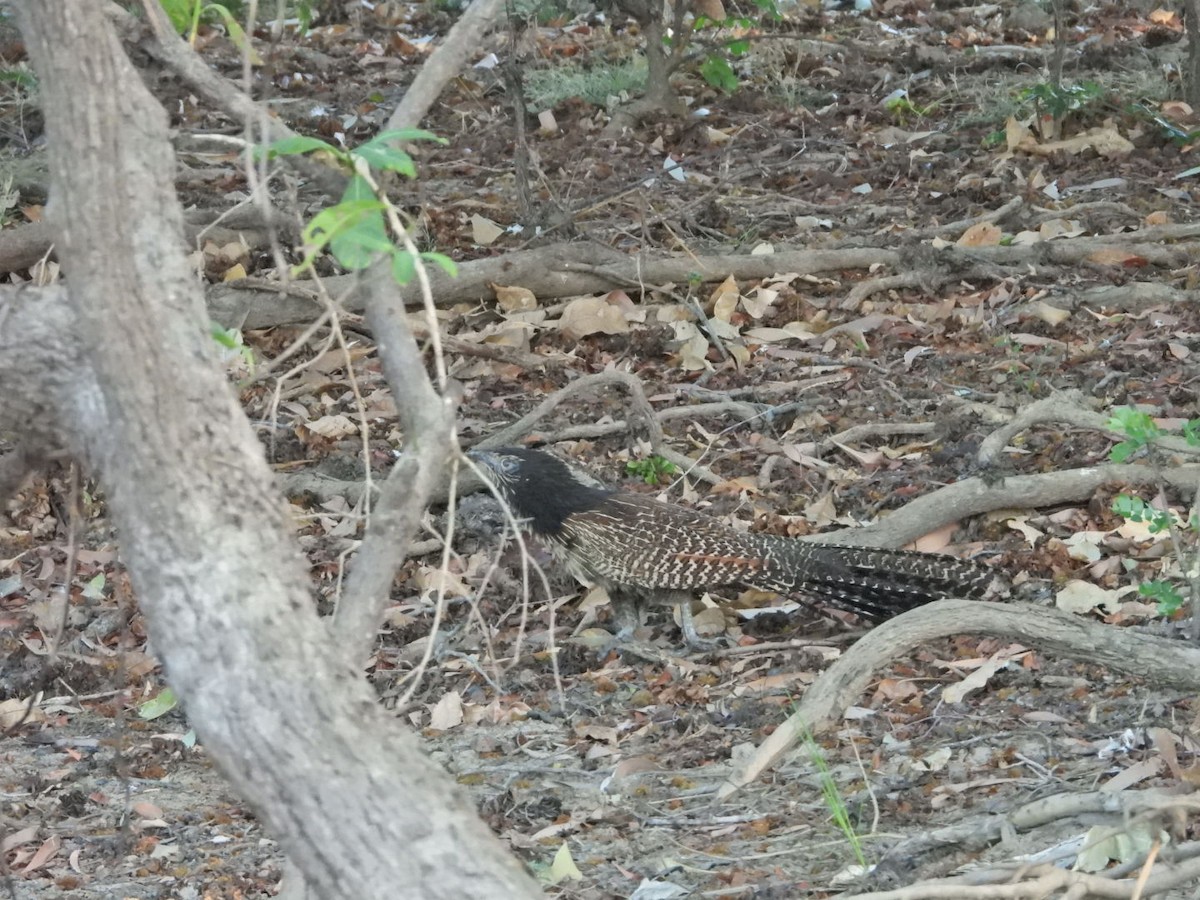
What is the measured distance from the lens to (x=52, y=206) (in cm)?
219

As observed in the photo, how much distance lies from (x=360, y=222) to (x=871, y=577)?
150 inches

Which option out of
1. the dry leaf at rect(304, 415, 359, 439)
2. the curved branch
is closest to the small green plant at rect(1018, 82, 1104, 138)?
the dry leaf at rect(304, 415, 359, 439)

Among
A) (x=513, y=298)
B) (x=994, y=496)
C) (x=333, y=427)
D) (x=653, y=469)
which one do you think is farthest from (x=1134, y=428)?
(x=513, y=298)

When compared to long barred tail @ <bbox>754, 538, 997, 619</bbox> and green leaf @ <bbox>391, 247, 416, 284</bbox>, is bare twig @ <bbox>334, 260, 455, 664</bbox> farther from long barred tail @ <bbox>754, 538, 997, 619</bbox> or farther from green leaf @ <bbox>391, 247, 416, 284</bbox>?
long barred tail @ <bbox>754, 538, 997, 619</bbox>

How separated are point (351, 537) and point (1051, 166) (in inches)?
220

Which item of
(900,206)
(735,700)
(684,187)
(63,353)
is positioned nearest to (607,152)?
(684,187)

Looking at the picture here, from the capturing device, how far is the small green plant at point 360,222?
7.21 feet

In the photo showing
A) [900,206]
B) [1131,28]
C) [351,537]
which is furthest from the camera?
[1131,28]

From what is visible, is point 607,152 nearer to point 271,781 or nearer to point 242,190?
point 242,190

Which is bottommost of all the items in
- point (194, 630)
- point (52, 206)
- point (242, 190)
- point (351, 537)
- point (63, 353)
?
point (351, 537)

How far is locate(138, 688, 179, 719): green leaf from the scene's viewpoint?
5664 millimetres

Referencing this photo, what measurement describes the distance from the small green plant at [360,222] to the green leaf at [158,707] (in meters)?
3.69

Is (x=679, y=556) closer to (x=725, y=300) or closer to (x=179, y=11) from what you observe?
(x=725, y=300)

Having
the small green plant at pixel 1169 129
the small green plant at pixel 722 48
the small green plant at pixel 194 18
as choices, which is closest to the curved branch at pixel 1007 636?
the small green plant at pixel 194 18
